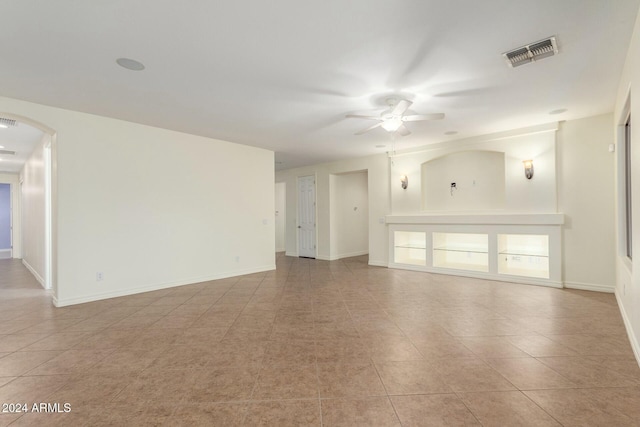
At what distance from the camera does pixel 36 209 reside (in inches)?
251

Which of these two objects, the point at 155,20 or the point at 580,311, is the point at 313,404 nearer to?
the point at 155,20

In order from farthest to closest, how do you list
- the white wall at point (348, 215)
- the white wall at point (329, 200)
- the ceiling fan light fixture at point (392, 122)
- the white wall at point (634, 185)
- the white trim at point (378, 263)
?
1. the white wall at point (348, 215)
2. the white wall at point (329, 200)
3. the white trim at point (378, 263)
4. the ceiling fan light fixture at point (392, 122)
5. the white wall at point (634, 185)

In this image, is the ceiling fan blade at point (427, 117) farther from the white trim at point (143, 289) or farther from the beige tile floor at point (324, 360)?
the white trim at point (143, 289)

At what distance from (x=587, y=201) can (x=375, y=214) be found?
3976 millimetres

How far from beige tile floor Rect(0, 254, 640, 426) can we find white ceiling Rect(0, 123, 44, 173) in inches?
109

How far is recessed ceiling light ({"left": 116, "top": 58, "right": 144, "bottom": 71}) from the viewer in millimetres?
2934

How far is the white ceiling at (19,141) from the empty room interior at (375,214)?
0.07 metres

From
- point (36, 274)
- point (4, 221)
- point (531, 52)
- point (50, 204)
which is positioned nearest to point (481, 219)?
point (531, 52)

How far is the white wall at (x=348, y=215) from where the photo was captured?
28.1 feet

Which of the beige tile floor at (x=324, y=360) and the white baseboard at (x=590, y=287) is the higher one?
the white baseboard at (x=590, y=287)

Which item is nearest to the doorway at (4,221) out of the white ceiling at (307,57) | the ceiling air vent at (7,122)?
the ceiling air vent at (7,122)

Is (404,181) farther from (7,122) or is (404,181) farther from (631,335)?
(7,122)

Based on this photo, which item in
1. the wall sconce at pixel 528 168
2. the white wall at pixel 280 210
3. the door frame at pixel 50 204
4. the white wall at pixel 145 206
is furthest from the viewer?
the white wall at pixel 280 210

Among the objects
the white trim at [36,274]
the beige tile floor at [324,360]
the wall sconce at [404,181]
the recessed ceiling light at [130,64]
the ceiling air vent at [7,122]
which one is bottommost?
the beige tile floor at [324,360]
